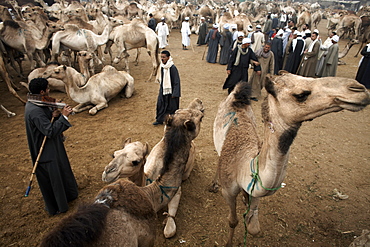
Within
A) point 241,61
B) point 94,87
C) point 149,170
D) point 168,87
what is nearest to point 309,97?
point 149,170

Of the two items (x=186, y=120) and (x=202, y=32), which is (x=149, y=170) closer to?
(x=186, y=120)

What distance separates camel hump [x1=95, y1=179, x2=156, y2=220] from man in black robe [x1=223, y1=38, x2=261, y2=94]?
246 inches

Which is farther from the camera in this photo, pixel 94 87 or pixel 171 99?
pixel 94 87

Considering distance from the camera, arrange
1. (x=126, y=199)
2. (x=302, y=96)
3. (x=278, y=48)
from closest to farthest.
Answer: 1. (x=302, y=96)
2. (x=126, y=199)
3. (x=278, y=48)

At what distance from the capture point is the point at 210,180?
4434 millimetres

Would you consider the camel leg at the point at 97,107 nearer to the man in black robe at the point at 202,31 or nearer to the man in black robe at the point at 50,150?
the man in black robe at the point at 50,150

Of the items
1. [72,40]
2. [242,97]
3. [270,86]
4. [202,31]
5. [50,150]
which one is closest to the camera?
[270,86]

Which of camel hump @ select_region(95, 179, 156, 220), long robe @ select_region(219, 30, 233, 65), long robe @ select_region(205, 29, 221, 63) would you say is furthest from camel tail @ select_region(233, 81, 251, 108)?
long robe @ select_region(205, 29, 221, 63)

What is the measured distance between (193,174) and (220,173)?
1.68m

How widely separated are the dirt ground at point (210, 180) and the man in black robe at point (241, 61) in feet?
4.00

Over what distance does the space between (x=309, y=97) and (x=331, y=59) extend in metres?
10.4

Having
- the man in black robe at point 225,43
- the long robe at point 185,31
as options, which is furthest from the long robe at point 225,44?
the long robe at point 185,31

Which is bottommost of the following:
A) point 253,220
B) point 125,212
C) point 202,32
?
point 253,220

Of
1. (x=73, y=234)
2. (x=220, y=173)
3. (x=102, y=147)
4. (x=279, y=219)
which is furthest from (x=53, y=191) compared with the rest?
(x=279, y=219)
